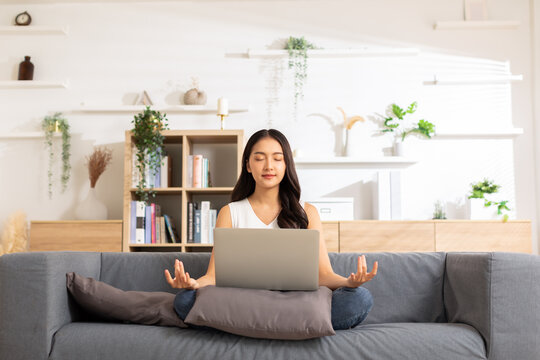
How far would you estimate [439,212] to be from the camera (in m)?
4.14

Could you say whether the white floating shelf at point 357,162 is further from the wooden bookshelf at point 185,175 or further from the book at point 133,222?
the book at point 133,222

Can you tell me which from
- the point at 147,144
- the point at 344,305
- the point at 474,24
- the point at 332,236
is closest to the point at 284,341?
the point at 344,305

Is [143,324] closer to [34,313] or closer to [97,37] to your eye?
[34,313]

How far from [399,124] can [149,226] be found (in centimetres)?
209

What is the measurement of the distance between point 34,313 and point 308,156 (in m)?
2.87

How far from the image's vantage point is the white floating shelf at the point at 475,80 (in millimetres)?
4332

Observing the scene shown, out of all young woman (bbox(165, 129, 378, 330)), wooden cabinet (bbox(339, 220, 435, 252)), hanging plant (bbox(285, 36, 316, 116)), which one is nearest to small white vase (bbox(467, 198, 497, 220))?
wooden cabinet (bbox(339, 220, 435, 252))

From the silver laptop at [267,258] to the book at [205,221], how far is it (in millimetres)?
2172

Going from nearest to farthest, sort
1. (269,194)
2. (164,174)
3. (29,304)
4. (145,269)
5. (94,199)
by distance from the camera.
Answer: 1. (29,304)
2. (145,269)
3. (269,194)
4. (164,174)
5. (94,199)

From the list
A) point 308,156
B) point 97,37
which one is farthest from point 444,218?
point 97,37

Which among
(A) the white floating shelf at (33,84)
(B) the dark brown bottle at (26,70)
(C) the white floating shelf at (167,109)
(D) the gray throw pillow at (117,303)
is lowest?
(D) the gray throw pillow at (117,303)

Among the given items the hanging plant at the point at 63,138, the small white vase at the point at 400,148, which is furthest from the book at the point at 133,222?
the small white vase at the point at 400,148

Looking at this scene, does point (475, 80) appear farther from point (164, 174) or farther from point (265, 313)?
point (265, 313)

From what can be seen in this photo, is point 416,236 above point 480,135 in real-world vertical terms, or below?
below
